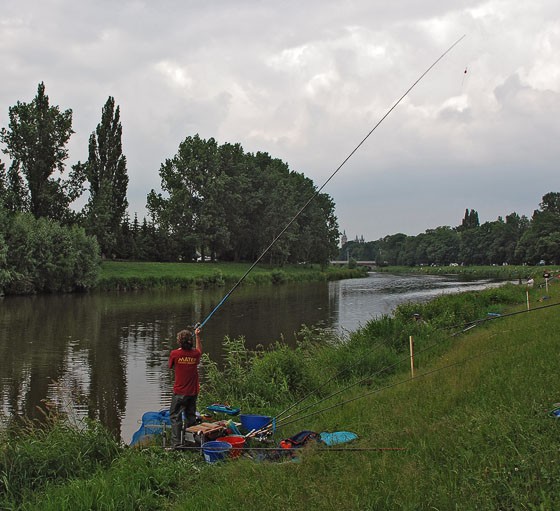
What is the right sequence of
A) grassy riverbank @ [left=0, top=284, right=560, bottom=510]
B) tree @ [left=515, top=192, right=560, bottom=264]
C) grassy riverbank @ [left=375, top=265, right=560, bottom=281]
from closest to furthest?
grassy riverbank @ [left=0, top=284, right=560, bottom=510] → grassy riverbank @ [left=375, top=265, right=560, bottom=281] → tree @ [left=515, top=192, right=560, bottom=264]

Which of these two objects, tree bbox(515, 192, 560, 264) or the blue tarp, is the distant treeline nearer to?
tree bbox(515, 192, 560, 264)

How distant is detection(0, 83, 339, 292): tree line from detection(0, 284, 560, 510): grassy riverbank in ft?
115

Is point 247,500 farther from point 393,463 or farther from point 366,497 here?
point 393,463

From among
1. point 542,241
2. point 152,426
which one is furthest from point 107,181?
point 542,241

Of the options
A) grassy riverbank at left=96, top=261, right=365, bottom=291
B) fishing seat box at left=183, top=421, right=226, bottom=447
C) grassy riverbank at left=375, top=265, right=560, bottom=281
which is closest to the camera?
fishing seat box at left=183, top=421, right=226, bottom=447

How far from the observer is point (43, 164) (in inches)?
2058

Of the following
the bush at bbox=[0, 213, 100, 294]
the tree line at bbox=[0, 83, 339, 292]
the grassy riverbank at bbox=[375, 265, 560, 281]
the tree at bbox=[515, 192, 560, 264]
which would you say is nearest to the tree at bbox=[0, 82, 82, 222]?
the tree line at bbox=[0, 83, 339, 292]

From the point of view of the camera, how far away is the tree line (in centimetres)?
4425

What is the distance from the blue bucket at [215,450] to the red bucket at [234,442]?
0.08 metres

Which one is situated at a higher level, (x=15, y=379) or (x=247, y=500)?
(x=247, y=500)

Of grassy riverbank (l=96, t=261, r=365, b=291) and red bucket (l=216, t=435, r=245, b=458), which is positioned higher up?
grassy riverbank (l=96, t=261, r=365, b=291)

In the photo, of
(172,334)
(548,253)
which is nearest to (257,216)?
(548,253)

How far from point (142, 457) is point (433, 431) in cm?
361

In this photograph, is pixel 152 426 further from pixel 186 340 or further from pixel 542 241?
pixel 542 241
